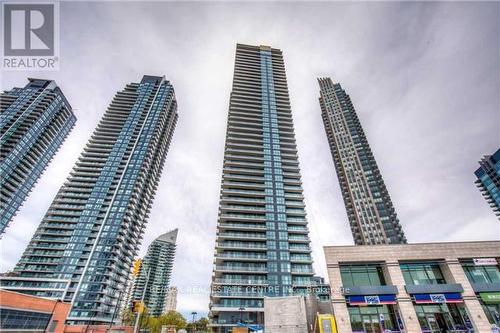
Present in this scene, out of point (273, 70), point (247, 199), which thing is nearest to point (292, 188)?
point (247, 199)

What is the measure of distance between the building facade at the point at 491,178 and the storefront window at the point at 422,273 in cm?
9353

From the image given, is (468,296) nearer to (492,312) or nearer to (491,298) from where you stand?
(491,298)

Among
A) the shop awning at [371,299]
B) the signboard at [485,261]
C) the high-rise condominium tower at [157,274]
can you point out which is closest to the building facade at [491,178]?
the signboard at [485,261]

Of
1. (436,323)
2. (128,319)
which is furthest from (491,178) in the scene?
(128,319)

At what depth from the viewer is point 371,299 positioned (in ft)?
77.5

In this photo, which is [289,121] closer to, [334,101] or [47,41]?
[334,101]

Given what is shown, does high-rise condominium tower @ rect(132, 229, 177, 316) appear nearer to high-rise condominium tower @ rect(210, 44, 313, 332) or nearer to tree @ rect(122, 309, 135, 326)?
tree @ rect(122, 309, 135, 326)

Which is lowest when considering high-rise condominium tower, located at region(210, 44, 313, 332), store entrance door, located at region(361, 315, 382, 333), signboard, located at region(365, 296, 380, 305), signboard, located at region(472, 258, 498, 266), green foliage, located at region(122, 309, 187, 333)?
store entrance door, located at region(361, 315, 382, 333)

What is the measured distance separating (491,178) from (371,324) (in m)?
105

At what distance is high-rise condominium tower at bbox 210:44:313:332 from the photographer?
185 feet

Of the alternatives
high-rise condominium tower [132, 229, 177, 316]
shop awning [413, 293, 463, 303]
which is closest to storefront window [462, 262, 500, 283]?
shop awning [413, 293, 463, 303]

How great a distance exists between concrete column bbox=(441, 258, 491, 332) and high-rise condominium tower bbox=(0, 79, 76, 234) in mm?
127592

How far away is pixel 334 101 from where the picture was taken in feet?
415

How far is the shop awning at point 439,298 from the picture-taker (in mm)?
23109
